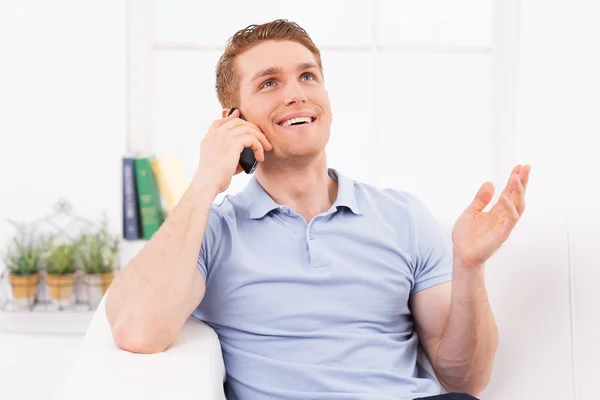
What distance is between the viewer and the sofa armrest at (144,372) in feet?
4.68

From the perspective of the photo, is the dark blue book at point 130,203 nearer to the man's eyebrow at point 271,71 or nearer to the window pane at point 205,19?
the window pane at point 205,19

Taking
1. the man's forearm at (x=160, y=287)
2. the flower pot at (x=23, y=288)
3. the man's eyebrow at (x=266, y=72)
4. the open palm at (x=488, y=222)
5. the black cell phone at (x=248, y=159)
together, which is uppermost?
the man's eyebrow at (x=266, y=72)

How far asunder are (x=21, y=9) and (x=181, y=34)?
605mm

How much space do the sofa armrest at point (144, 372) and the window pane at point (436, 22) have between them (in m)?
1.93

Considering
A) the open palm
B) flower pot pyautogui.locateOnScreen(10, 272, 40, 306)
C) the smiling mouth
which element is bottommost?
flower pot pyautogui.locateOnScreen(10, 272, 40, 306)

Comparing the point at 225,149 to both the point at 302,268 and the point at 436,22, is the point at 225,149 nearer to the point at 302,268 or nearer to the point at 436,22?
the point at 302,268

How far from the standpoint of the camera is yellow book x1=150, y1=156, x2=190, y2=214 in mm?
3064

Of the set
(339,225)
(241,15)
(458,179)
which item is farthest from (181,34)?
(339,225)

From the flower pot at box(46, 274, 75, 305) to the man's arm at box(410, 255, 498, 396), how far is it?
1561 mm

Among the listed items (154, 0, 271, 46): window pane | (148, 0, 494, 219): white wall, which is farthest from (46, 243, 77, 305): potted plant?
(154, 0, 271, 46): window pane

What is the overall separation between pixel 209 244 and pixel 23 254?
1469 millimetres

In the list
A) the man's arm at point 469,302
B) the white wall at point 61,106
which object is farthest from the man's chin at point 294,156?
the white wall at point 61,106

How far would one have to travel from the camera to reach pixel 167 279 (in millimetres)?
1648

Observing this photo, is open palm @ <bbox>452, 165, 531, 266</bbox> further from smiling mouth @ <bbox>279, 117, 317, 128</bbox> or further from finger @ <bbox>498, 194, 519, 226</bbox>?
smiling mouth @ <bbox>279, 117, 317, 128</bbox>
